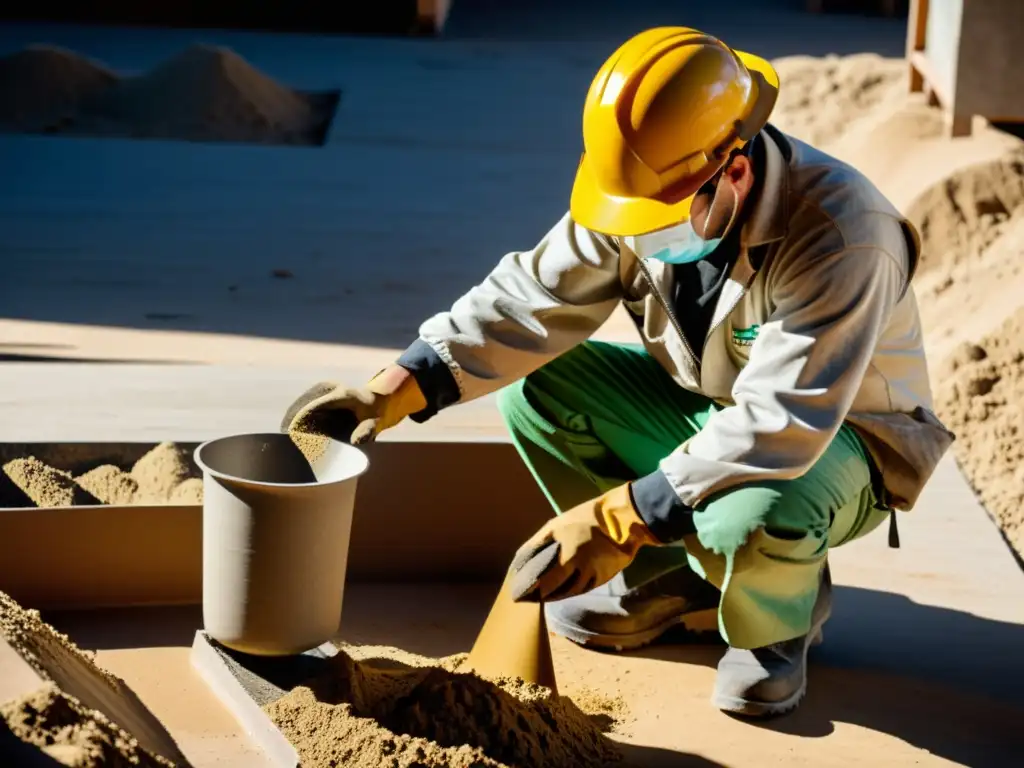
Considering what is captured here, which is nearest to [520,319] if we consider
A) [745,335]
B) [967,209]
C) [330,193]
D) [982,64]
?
Answer: [745,335]

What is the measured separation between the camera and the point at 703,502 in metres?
2.84

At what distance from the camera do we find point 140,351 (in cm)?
536

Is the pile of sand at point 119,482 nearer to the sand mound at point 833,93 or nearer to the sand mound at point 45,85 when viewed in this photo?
the sand mound at point 833,93

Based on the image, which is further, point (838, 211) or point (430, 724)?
point (838, 211)

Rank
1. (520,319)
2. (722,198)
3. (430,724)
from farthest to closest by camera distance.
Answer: (520,319), (722,198), (430,724)

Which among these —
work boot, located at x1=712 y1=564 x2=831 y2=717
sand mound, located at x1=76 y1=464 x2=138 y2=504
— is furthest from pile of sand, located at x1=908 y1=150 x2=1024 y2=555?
sand mound, located at x1=76 y1=464 x2=138 y2=504

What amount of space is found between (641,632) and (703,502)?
2.04 feet

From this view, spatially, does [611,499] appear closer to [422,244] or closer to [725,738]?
[725,738]

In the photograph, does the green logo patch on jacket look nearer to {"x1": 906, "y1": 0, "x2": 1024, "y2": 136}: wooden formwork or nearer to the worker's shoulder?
the worker's shoulder

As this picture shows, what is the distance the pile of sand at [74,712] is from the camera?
83.6 inches

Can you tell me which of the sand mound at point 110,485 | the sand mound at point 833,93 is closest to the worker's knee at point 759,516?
the sand mound at point 110,485

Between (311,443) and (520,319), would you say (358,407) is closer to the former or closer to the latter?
(311,443)

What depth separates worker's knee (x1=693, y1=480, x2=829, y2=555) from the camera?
2.83 meters

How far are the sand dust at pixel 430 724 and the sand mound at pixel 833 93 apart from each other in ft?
19.9
